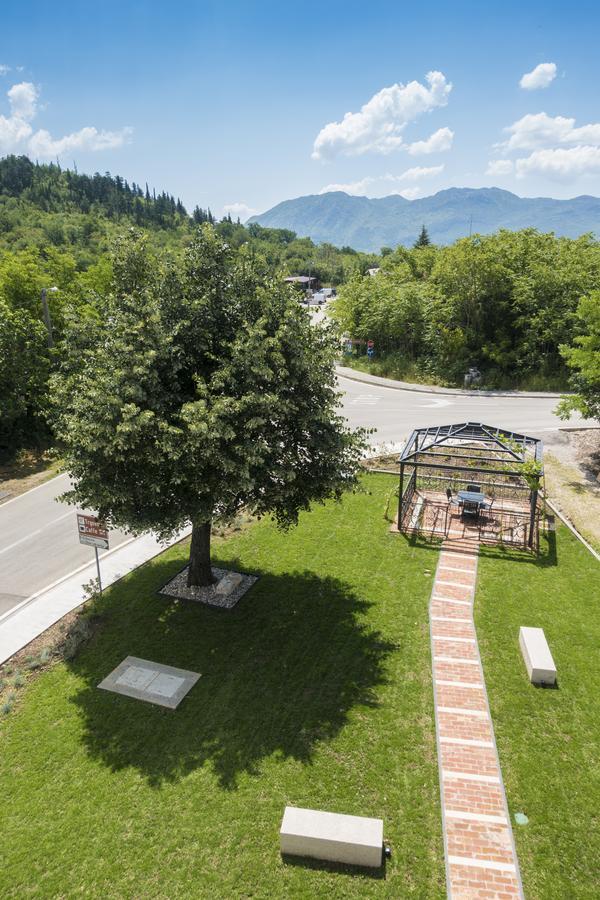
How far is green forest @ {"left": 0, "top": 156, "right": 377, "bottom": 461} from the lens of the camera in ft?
82.6

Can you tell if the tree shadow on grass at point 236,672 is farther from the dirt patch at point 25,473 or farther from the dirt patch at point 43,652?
the dirt patch at point 25,473

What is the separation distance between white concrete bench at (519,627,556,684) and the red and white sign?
1060 centimetres

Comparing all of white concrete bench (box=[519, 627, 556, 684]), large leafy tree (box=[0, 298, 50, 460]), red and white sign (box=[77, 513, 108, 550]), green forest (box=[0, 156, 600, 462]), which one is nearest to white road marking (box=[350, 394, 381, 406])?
green forest (box=[0, 156, 600, 462])

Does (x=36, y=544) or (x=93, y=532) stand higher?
(x=93, y=532)

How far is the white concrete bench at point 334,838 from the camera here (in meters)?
7.84

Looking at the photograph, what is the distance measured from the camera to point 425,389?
41.4 metres

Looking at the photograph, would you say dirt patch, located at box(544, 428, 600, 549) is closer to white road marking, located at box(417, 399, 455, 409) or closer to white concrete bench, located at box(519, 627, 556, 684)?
white concrete bench, located at box(519, 627, 556, 684)

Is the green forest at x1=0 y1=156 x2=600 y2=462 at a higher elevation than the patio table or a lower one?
higher

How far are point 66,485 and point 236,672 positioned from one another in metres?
15.5

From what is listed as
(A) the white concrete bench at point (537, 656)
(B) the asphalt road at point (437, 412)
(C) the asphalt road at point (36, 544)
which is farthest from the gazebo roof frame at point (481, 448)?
(C) the asphalt road at point (36, 544)

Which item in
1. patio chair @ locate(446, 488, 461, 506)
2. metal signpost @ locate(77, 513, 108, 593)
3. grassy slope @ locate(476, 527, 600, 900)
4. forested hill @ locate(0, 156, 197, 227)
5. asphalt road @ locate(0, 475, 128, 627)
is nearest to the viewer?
grassy slope @ locate(476, 527, 600, 900)

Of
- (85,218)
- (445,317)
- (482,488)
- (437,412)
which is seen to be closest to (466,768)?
(482,488)

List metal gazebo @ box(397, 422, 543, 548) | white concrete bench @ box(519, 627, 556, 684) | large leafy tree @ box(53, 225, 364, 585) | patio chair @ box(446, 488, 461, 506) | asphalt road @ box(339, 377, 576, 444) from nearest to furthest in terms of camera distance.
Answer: large leafy tree @ box(53, 225, 364, 585) → white concrete bench @ box(519, 627, 556, 684) → metal gazebo @ box(397, 422, 543, 548) → patio chair @ box(446, 488, 461, 506) → asphalt road @ box(339, 377, 576, 444)

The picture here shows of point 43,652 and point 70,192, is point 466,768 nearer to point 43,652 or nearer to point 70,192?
point 43,652
